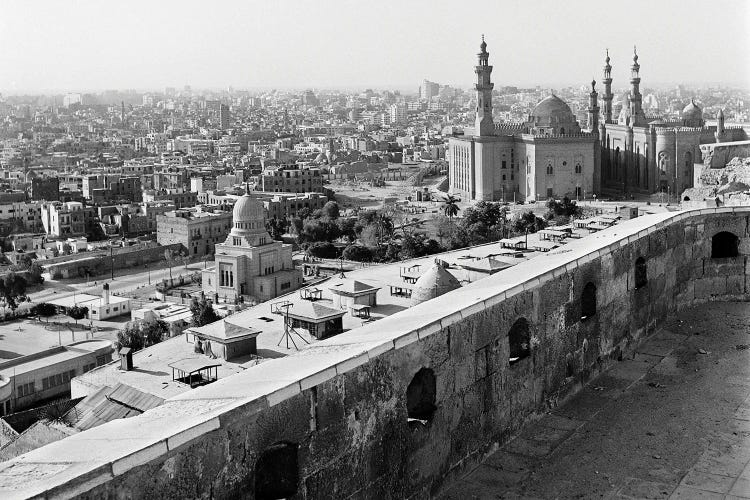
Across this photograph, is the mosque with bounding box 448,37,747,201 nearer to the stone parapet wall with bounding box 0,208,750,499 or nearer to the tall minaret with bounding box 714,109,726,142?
the tall minaret with bounding box 714,109,726,142

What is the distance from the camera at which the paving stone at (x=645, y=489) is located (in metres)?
3.88

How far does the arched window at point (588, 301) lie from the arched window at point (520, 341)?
61 cm

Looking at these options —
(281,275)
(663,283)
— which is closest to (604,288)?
(663,283)

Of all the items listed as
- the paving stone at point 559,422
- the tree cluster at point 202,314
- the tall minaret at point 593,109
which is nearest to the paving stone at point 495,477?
the paving stone at point 559,422

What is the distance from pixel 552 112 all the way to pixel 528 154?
7.59 ft

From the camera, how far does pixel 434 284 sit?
12156mm

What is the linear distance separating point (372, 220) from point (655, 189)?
33.0ft

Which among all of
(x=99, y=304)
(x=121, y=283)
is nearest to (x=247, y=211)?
(x=99, y=304)

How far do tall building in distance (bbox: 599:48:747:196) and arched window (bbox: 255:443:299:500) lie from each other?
30734 mm

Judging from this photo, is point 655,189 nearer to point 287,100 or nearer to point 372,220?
point 372,220

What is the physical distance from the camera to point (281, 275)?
24.2 meters

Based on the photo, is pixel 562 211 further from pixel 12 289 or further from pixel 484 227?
pixel 12 289

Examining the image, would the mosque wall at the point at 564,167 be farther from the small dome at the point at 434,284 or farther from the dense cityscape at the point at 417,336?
the small dome at the point at 434,284

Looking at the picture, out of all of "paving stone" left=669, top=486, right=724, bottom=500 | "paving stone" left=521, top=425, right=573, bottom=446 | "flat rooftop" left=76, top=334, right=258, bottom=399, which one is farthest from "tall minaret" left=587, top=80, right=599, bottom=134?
"paving stone" left=669, top=486, right=724, bottom=500
